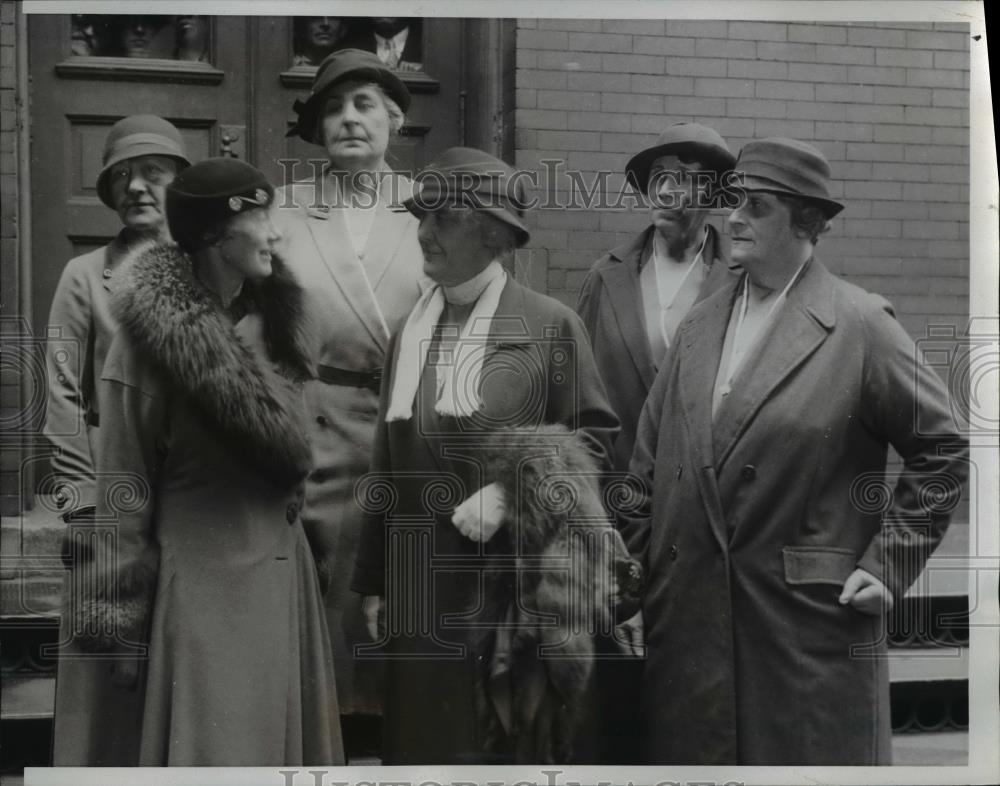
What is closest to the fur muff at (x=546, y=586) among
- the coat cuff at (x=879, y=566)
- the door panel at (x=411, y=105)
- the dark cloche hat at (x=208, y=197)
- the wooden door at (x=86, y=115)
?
the coat cuff at (x=879, y=566)

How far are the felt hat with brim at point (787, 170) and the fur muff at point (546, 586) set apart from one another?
3.69ft

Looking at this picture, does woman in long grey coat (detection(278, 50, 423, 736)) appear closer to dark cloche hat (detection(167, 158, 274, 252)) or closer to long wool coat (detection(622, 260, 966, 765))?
dark cloche hat (detection(167, 158, 274, 252))

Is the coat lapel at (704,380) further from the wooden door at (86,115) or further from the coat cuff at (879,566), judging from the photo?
the wooden door at (86,115)

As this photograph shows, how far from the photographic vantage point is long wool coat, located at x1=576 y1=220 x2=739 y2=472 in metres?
4.72

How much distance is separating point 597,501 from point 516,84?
150 centimetres

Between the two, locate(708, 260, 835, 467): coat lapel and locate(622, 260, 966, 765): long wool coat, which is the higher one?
locate(708, 260, 835, 467): coat lapel

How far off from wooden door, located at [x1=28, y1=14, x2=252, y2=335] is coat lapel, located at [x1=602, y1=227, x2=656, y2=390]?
4.56 ft

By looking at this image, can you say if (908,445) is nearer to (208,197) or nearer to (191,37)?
(208,197)

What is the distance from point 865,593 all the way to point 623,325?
4.16ft

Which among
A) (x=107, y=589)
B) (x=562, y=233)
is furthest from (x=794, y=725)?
(x=107, y=589)

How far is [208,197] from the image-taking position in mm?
4645

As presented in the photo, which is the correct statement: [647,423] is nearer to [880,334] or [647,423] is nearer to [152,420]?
[880,334]

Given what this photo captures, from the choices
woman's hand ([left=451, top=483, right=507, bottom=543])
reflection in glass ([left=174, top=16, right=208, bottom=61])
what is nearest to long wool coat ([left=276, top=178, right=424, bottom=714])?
woman's hand ([left=451, top=483, right=507, bottom=543])

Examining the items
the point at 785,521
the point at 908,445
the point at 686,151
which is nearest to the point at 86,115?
the point at 686,151
